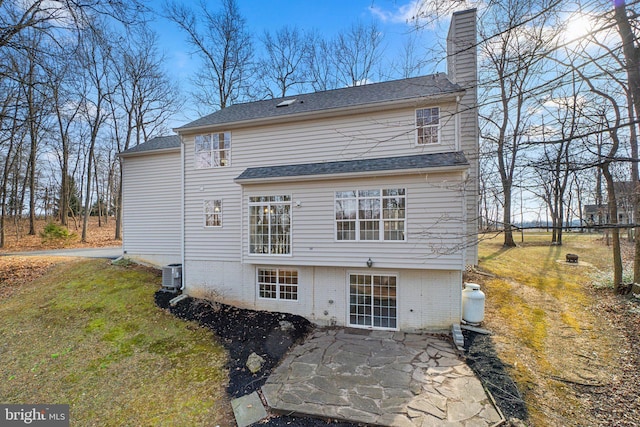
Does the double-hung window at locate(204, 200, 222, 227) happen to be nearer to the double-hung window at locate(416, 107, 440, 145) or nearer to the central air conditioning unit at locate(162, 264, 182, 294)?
the central air conditioning unit at locate(162, 264, 182, 294)

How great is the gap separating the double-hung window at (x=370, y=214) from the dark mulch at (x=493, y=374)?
3.03 m

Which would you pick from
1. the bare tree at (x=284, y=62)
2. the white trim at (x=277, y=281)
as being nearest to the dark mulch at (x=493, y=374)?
the white trim at (x=277, y=281)

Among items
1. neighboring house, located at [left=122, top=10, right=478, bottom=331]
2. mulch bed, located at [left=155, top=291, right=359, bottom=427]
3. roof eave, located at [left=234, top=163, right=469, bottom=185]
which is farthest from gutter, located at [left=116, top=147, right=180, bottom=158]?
mulch bed, located at [left=155, top=291, right=359, bottom=427]

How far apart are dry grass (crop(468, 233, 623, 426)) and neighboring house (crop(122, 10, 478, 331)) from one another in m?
1.65

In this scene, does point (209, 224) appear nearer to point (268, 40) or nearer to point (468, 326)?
point (468, 326)

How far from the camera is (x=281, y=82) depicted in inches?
725

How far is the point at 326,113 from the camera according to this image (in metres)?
8.08

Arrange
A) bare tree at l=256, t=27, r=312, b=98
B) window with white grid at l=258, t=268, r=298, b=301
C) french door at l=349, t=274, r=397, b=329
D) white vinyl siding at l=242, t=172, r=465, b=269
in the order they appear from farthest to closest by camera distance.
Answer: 1. bare tree at l=256, t=27, r=312, b=98
2. window with white grid at l=258, t=268, r=298, b=301
3. french door at l=349, t=274, r=397, b=329
4. white vinyl siding at l=242, t=172, r=465, b=269

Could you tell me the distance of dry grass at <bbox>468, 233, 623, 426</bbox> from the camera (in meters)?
4.59

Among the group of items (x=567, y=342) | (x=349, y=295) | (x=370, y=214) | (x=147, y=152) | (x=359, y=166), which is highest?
(x=147, y=152)

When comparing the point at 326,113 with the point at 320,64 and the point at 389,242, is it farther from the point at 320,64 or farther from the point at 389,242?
the point at 320,64

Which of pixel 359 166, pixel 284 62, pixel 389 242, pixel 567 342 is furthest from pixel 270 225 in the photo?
pixel 284 62

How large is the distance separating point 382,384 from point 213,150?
862 centimetres

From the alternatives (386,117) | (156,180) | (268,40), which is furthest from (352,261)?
(268,40)
